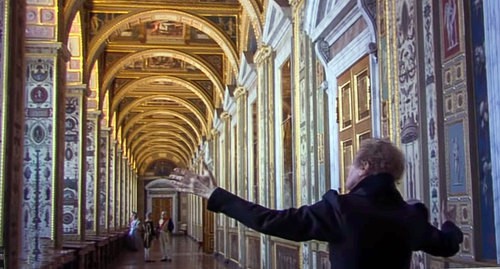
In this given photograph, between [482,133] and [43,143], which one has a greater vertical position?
[43,143]

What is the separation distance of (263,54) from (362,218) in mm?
10175

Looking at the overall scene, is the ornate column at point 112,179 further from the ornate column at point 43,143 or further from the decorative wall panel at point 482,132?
the decorative wall panel at point 482,132

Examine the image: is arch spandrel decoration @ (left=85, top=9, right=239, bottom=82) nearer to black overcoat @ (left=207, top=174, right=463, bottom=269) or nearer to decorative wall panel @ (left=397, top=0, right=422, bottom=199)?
decorative wall panel @ (left=397, top=0, right=422, bottom=199)

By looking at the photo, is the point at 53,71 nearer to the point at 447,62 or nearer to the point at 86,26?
the point at 86,26

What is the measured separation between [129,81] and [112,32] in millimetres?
7778

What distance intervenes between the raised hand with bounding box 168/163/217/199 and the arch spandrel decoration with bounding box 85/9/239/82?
45.0 ft

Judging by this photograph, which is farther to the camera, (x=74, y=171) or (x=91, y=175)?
(x=91, y=175)

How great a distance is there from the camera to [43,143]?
11.4m

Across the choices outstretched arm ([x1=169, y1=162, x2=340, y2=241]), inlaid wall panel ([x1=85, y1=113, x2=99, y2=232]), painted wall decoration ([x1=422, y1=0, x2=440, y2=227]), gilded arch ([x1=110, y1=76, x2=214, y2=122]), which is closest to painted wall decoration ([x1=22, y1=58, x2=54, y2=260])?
inlaid wall panel ([x1=85, y1=113, x2=99, y2=232])

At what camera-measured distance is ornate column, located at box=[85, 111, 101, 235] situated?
18.0 meters

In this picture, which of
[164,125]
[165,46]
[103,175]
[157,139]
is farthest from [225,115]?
[157,139]

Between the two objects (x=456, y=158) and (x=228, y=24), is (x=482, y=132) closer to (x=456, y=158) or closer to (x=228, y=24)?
(x=456, y=158)

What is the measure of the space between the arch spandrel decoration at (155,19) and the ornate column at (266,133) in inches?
167

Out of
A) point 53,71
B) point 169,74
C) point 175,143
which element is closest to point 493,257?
point 53,71
